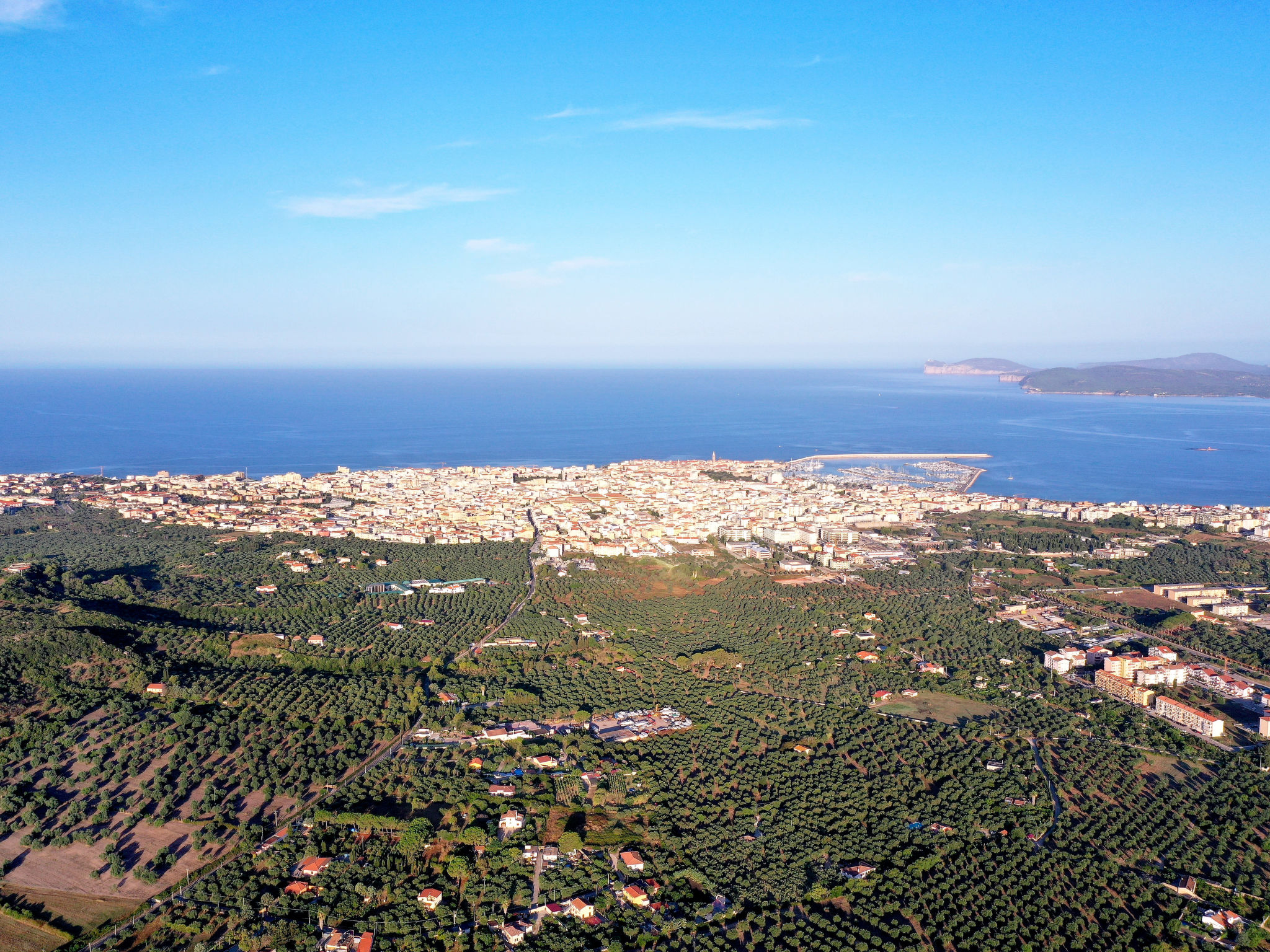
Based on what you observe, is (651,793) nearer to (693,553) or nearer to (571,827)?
(571,827)

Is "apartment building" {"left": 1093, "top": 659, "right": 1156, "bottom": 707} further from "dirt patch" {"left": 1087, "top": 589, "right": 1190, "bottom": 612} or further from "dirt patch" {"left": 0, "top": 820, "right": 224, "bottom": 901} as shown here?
"dirt patch" {"left": 0, "top": 820, "right": 224, "bottom": 901}

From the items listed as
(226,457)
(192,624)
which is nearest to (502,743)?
(192,624)

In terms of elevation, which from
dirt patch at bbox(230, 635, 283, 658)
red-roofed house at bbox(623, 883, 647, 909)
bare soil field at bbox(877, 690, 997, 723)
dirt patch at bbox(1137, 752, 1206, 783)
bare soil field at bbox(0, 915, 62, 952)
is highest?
dirt patch at bbox(230, 635, 283, 658)

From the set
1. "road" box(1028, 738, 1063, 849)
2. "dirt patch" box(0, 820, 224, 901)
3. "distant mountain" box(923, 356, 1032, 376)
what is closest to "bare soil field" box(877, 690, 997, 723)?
"road" box(1028, 738, 1063, 849)

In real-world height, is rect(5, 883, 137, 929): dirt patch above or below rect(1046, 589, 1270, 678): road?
above

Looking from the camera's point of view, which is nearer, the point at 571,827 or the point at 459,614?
the point at 571,827

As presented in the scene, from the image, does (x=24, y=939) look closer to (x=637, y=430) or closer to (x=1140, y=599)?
(x=1140, y=599)
